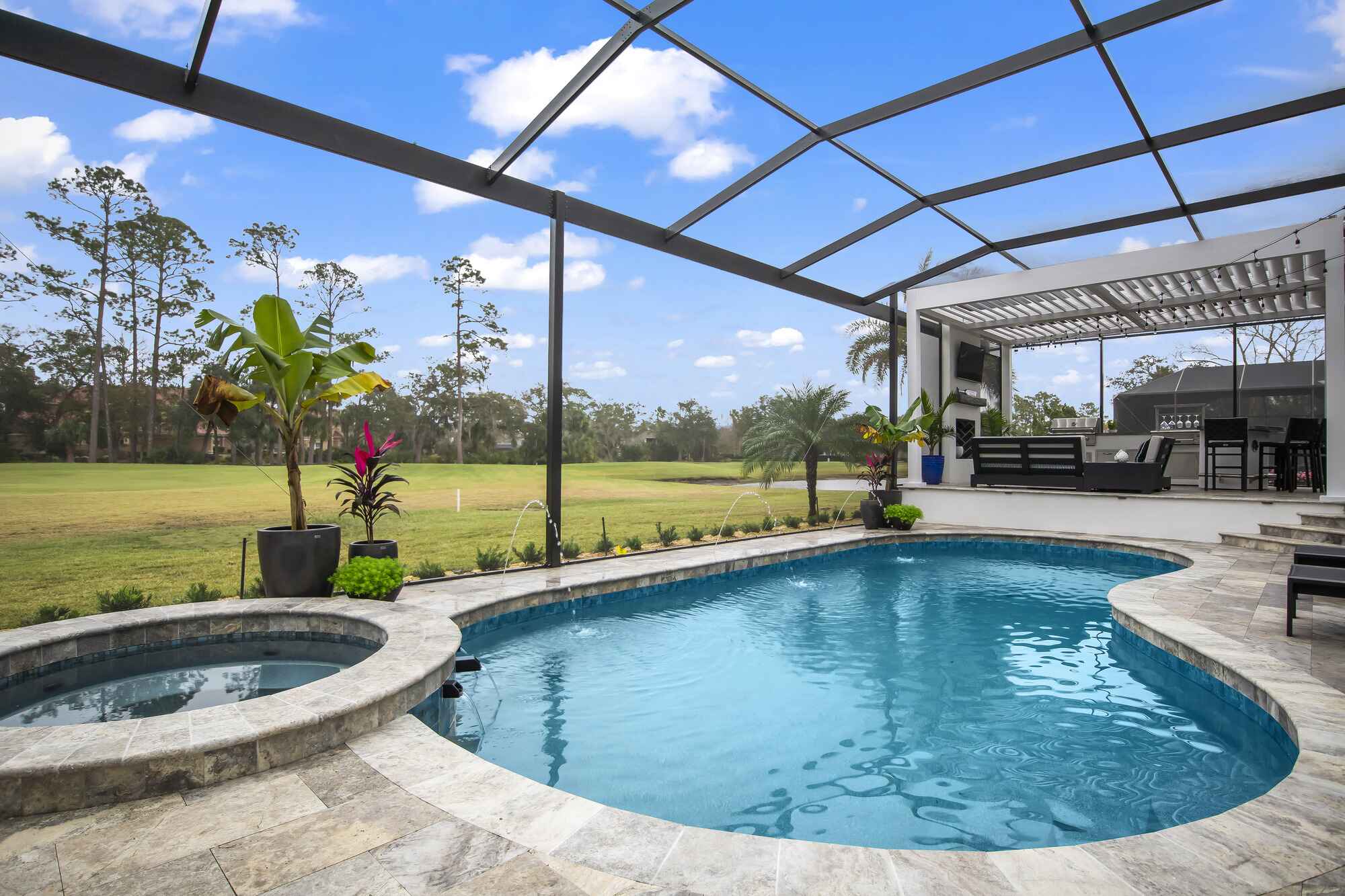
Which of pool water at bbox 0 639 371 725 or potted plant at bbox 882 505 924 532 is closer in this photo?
pool water at bbox 0 639 371 725

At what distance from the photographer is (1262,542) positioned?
8.74m

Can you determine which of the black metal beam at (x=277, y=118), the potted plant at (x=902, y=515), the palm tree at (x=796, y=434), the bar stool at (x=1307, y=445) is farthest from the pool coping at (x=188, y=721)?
the bar stool at (x=1307, y=445)

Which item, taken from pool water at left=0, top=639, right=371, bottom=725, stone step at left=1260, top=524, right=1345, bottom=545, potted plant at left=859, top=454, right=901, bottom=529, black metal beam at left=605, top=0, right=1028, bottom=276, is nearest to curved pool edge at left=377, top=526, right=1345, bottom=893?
pool water at left=0, top=639, right=371, bottom=725

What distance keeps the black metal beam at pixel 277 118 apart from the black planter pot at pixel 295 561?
3.06 meters

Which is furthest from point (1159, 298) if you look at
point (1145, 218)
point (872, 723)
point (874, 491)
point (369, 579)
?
point (369, 579)

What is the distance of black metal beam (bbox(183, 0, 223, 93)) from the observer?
434 cm

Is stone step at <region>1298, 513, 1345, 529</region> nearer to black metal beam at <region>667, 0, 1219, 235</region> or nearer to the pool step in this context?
the pool step

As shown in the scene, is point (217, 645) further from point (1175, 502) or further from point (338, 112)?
point (1175, 502)

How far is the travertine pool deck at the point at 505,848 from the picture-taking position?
196 centimetres

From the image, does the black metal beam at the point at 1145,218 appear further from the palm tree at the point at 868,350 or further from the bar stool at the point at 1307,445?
the palm tree at the point at 868,350

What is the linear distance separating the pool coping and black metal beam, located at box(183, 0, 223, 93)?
3.66 metres

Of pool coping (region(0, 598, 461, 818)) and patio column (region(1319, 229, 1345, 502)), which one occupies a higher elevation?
patio column (region(1319, 229, 1345, 502))

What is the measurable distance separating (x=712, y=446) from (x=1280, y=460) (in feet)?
30.5

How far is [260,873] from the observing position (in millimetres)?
2014
